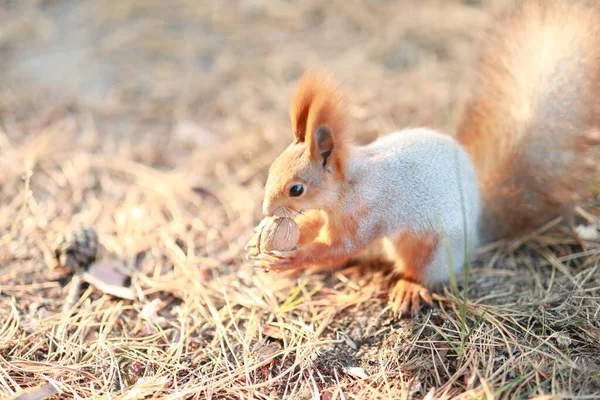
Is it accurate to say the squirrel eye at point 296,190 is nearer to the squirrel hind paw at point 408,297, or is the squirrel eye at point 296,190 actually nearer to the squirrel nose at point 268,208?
the squirrel nose at point 268,208

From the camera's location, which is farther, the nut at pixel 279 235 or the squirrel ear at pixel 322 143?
the nut at pixel 279 235

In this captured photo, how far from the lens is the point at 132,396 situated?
1487 mm

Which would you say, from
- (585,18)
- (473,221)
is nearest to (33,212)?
(473,221)

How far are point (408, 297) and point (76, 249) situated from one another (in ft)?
3.87

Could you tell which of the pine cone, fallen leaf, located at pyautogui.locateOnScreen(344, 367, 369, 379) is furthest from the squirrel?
the pine cone

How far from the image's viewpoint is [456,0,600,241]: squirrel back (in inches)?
75.4

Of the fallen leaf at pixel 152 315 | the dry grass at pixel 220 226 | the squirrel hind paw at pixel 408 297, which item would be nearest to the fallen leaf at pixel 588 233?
the dry grass at pixel 220 226

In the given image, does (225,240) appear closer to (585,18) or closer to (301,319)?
(301,319)

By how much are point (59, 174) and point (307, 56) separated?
1.59m

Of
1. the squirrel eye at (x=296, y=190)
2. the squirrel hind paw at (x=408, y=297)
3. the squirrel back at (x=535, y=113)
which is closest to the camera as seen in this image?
the squirrel eye at (x=296, y=190)

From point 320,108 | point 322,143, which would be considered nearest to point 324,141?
point 322,143

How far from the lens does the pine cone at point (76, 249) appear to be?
1962 millimetres

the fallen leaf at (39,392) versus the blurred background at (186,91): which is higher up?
the blurred background at (186,91)

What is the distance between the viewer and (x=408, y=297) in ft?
6.00
